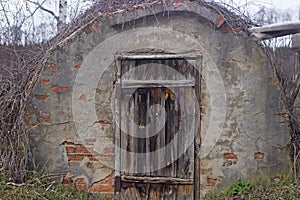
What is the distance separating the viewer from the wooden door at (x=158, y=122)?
4.67 m

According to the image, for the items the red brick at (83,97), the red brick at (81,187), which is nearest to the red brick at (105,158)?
the red brick at (81,187)

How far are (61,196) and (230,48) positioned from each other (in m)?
2.81

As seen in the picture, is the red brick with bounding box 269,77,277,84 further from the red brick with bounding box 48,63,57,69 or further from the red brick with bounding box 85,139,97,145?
the red brick with bounding box 48,63,57,69

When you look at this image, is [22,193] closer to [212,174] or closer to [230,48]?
[212,174]

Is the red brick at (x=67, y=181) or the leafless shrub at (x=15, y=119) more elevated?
the leafless shrub at (x=15, y=119)

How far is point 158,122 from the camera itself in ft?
15.4

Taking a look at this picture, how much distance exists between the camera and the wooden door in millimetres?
4672

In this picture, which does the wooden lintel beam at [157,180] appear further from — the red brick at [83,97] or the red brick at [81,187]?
the red brick at [83,97]

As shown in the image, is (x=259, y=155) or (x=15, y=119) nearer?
(x=259, y=155)

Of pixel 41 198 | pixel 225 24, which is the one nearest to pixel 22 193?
pixel 41 198

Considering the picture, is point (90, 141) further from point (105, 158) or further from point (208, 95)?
point (208, 95)

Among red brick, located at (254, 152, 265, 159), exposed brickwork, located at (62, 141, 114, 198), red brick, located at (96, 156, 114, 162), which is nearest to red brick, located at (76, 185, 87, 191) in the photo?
exposed brickwork, located at (62, 141, 114, 198)

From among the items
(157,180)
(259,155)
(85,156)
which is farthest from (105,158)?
(259,155)

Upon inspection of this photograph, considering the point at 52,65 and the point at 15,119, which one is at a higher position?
the point at 52,65
